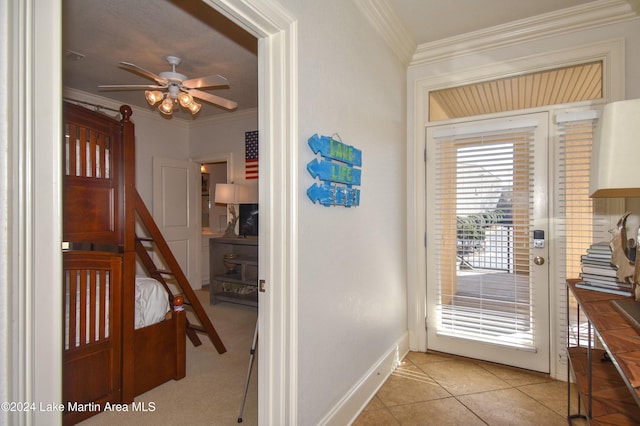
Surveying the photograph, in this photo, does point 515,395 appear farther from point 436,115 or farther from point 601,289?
point 436,115

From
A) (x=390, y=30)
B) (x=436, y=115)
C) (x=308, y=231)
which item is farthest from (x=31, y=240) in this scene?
(x=436, y=115)

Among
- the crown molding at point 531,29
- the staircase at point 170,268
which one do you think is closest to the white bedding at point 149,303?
the staircase at point 170,268

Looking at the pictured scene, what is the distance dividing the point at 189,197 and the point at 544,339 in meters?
5.04

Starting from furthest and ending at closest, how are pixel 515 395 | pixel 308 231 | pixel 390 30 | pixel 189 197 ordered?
pixel 189 197, pixel 390 30, pixel 515 395, pixel 308 231

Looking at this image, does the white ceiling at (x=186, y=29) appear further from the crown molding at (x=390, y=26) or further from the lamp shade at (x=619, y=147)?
the lamp shade at (x=619, y=147)

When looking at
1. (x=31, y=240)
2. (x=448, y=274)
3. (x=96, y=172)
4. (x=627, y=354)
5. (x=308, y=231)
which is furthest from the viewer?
(x=448, y=274)

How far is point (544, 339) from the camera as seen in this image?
268cm

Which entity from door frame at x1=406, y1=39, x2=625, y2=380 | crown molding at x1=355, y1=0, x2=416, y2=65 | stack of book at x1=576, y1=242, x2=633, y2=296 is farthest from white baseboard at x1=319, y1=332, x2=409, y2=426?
crown molding at x1=355, y1=0, x2=416, y2=65

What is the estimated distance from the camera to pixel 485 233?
113 inches

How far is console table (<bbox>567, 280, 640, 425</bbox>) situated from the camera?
38.1 inches

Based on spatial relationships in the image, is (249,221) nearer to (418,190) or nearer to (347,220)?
(418,190)

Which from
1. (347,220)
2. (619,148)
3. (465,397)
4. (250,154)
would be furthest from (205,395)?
(250,154)

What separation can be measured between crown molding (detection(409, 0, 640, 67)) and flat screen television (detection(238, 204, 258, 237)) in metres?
2.92

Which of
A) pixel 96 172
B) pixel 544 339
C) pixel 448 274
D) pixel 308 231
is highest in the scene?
pixel 96 172
